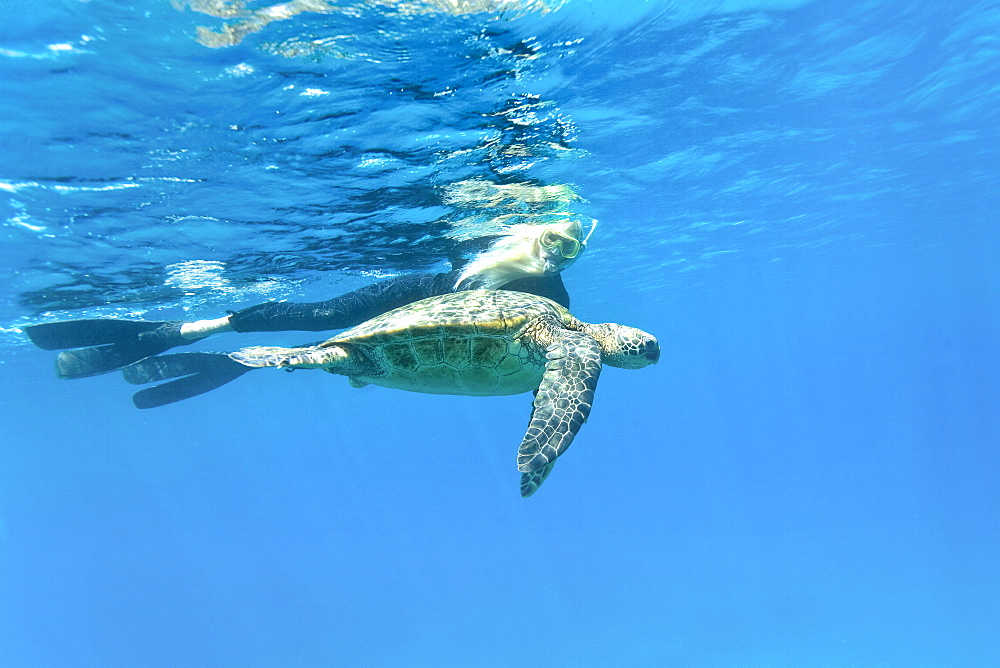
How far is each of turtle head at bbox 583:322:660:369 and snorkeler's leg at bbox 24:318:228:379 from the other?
8.46m

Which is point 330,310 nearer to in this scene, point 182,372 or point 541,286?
point 182,372

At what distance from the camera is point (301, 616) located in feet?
214

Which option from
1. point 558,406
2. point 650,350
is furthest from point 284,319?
point 558,406

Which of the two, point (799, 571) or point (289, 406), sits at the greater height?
point (289, 406)

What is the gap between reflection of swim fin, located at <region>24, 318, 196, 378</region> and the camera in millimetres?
9086

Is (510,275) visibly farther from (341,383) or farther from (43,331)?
(341,383)

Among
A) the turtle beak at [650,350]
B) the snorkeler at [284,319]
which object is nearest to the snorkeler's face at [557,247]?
the snorkeler at [284,319]

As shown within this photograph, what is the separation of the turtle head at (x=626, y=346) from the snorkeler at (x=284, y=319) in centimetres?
412

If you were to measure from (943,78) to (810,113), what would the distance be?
9.72 ft

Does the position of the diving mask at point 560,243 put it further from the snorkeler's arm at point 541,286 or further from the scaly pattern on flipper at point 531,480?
the scaly pattern on flipper at point 531,480

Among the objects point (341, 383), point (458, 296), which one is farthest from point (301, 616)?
point (458, 296)

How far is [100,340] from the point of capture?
9.26m

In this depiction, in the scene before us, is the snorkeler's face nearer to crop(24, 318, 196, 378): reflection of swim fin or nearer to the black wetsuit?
the black wetsuit

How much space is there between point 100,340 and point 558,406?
915 centimetres
